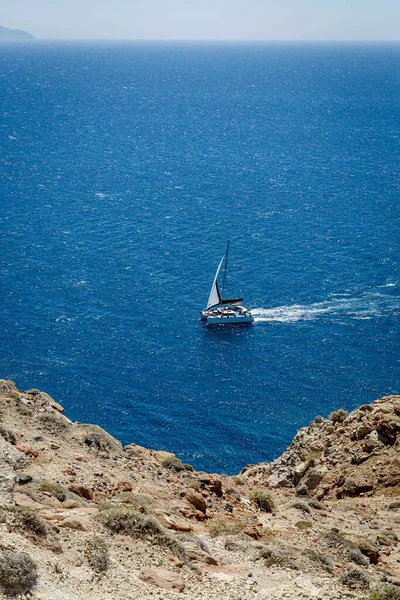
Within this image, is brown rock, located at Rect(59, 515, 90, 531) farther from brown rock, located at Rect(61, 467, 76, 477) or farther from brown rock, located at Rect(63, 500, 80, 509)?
brown rock, located at Rect(61, 467, 76, 477)

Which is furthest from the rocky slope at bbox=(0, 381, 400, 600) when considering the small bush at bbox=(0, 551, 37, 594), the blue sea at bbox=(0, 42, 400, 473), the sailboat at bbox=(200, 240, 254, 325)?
the sailboat at bbox=(200, 240, 254, 325)

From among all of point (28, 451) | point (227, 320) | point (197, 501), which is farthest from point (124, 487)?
point (227, 320)

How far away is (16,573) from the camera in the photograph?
830 inches

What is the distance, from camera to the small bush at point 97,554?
955 inches

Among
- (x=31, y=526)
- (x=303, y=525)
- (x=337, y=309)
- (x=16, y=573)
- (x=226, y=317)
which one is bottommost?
(x=16, y=573)

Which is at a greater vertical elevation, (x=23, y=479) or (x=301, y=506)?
(x=301, y=506)

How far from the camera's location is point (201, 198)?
167 metres

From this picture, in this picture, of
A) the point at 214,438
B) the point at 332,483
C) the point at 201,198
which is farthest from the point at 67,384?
the point at 201,198

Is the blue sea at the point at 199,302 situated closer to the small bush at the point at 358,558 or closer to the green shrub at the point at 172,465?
the green shrub at the point at 172,465

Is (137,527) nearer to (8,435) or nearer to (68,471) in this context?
(68,471)

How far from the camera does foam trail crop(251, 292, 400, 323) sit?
112500mm

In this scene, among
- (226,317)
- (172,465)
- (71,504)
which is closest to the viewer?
(71,504)

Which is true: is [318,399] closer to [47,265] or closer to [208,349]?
[208,349]

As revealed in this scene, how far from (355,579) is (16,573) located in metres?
13.4
